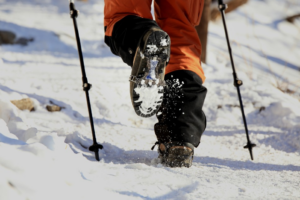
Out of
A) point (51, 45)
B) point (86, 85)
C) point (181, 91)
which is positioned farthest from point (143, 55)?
point (51, 45)

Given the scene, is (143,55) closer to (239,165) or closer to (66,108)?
(239,165)

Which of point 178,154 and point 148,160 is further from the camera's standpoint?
point 148,160

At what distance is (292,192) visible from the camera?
4.72 feet

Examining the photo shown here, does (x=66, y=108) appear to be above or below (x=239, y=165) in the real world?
below

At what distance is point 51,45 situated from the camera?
16.2 ft

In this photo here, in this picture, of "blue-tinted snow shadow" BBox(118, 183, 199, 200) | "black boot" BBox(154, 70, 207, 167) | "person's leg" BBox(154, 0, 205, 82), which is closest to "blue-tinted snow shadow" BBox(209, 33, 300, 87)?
"person's leg" BBox(154, 0, 205, 82)

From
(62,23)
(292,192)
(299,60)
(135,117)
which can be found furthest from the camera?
(299,60)

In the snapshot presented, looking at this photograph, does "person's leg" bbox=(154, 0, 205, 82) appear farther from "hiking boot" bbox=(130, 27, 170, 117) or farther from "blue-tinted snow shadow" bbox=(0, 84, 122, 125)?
"blue-tinted snow shadow" bbox=(0, 84, 122, 125)

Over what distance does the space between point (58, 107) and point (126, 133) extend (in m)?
0.62

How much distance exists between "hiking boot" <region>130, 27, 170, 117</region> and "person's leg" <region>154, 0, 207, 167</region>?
23cm

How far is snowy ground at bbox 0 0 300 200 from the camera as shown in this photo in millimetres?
1186

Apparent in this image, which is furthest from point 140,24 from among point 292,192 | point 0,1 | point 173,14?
point 0,1

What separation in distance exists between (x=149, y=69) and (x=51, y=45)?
3714mm

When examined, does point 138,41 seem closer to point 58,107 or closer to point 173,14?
point 173,14
